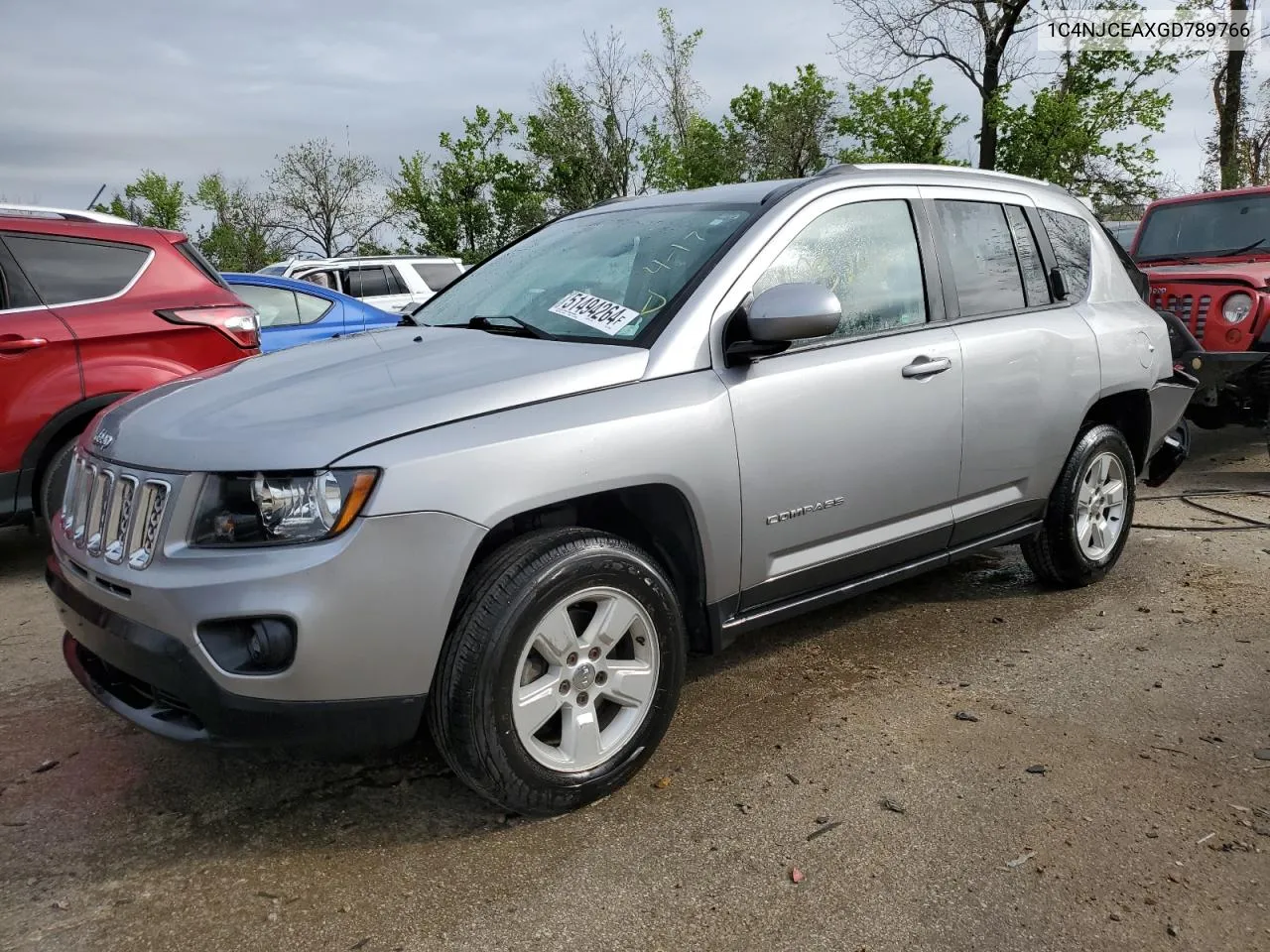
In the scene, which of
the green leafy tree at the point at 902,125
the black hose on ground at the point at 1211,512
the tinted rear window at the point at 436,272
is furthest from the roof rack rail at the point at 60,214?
the green leafy tree at the point at 902,125

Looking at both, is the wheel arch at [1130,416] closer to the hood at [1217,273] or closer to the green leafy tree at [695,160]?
the hood at [1217,273]

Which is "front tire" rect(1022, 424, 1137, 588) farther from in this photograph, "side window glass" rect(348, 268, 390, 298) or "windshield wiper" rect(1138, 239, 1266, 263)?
"side window glass" rect(348, 268, 390, 298)

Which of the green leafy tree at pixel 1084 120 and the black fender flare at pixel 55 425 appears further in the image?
the green leafy tree at pixel 1084 120

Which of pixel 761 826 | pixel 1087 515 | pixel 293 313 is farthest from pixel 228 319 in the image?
pixel 1087 515

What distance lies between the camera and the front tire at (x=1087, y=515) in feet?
14.0

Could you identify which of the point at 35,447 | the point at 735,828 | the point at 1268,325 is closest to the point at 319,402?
the point at 735,828

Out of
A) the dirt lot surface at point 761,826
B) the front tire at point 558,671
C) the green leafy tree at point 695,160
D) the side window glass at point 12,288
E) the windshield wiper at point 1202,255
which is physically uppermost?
the green leafy tree at point 695,160

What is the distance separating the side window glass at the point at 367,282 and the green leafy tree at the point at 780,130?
891 inches

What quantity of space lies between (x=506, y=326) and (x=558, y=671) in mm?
1196

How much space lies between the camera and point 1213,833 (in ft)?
8.59

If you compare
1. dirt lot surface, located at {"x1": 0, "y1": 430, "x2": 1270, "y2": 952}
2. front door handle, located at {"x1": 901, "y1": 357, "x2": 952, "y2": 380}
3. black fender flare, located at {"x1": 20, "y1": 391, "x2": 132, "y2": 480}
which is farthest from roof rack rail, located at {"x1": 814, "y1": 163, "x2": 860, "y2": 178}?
black fender flare, located at {"x1": 20, "y1": 391, "x2": 132, "y2": 480}

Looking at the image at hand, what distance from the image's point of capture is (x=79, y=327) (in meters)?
5.01

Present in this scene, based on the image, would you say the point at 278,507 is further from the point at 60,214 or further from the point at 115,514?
the point at 60,214

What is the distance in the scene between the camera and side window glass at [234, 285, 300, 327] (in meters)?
8.13
